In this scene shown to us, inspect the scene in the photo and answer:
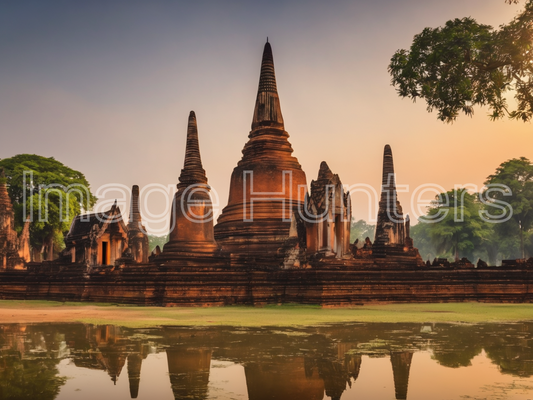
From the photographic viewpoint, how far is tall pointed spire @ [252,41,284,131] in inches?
1077

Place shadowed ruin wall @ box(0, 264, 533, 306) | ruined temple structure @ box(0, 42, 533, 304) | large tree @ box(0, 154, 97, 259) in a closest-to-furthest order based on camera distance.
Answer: shadowed ruin wall @ box(0, 264, 533, 306) < ruined temple structure @ box(0, 42, 533, 304) < large tree @ box(0, 154, 97, 259)

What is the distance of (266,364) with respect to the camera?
635cm

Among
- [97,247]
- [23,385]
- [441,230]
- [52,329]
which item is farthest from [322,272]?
[441,230]

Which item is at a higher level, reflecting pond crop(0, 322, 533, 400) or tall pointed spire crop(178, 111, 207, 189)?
tall pointed spire crop(178, 111, 207, 189)

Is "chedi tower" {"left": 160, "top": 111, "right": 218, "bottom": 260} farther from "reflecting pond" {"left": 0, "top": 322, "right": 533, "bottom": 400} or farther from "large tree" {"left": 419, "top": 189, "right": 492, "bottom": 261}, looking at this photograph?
"large tree" {"left": 419, "top": 189, "right": 492, "bottom": 261}

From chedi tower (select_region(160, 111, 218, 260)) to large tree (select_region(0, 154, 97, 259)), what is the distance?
20.0 metres

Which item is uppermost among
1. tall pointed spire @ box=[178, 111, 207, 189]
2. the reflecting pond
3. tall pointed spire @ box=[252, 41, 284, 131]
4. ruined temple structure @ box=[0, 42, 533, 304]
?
tall pointed spire @ box=[252, 41, 284, 131]

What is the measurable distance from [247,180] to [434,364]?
66.8 ft

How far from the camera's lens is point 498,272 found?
60.2 feet

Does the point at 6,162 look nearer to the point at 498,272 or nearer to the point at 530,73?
the point at 498,272

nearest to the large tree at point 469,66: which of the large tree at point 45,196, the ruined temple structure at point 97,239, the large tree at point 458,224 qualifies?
the ruined temple structure at point 97,239

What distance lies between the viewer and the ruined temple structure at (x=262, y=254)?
17.1 meters

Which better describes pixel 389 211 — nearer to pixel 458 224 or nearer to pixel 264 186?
pixel 264 186

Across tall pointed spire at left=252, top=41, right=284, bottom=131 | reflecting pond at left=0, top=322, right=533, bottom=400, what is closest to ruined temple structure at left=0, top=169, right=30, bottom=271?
tall pointed spire at left=252, top=41, right=284, bottom=131
